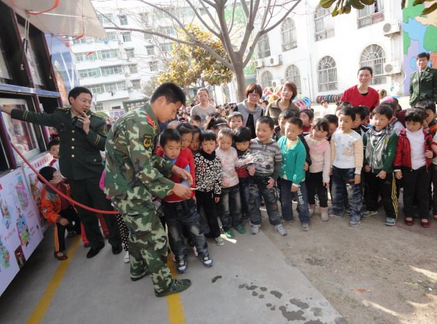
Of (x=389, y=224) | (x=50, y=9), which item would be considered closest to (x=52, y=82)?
(x=50, y=9)

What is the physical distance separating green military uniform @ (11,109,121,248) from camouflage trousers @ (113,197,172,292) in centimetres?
95

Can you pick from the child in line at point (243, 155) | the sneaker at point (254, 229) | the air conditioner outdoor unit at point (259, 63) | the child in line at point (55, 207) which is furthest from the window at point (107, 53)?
the sneaker at point (254, 229)

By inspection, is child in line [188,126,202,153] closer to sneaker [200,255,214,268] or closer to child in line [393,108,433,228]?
sneaker [200,255,214,268]

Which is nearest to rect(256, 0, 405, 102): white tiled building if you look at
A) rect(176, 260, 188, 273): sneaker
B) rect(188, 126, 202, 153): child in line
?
rect(188, 126, 202, 153): child in line

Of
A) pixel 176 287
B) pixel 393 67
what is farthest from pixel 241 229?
pixel 393 67

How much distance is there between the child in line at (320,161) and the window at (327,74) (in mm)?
16068

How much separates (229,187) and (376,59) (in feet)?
51.4

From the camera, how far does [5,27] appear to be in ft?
11.7

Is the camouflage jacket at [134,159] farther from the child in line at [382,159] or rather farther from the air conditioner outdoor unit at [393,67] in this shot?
the air conditioner outdoor unit at [393,67]

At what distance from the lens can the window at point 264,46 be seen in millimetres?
21750

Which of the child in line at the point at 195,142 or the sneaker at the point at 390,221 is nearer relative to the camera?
the child in line at the point at 195,142

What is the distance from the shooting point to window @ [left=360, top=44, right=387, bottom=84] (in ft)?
48.7

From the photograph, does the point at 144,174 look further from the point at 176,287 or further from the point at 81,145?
the point at 81,145

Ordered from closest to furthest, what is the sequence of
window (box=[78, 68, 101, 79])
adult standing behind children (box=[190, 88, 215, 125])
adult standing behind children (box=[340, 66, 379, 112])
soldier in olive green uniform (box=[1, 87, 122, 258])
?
1. soldier in olive green uniform (box=[1, 87, 122, 258])
2. adult standing behind children (box=[340, 66, 379, 112])
3. adult standing behind children (box=[190, 88, 215, 125])
4. window (box=[78, 68, 101, 79])
